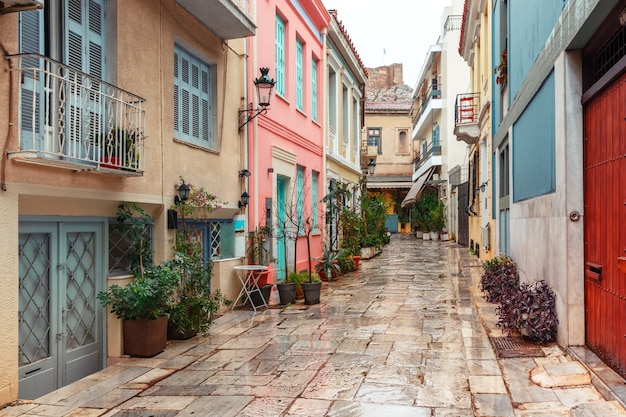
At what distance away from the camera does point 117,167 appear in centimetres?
663

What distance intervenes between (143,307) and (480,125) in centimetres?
1399

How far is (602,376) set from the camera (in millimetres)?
5148

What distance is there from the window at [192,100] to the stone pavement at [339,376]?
2.91 metres

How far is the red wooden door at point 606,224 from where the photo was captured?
198 inches

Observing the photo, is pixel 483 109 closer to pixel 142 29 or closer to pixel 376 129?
pixel 142 29

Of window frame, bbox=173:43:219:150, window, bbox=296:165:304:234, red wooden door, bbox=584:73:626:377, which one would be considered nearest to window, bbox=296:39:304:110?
window, bbox=296:165:304:234

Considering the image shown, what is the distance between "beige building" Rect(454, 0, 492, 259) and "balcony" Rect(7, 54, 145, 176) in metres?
10.6

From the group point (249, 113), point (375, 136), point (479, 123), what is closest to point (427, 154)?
point (375, 136)

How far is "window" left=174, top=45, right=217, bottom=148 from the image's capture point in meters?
9.00

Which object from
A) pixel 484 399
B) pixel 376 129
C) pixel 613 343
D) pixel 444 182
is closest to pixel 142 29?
pixel 484 399

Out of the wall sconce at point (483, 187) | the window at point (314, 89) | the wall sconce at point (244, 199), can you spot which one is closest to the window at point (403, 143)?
the wall sconce at point (483, 187)

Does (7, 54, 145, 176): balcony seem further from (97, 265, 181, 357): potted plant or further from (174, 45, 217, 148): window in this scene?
(174, 45, 217, 148): window

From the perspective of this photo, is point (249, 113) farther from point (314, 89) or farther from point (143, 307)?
point (314, 89)

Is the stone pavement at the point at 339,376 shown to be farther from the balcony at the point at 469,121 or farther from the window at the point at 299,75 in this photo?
the balcony at the point at 469,121
